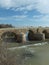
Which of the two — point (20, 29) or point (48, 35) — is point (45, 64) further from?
point (48, 35)

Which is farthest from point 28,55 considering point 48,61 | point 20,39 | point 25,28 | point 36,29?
point 36,29

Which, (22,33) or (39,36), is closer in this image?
(22,33)

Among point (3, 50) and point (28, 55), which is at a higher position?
point (3, 50)

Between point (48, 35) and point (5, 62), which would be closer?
point (5, 62)

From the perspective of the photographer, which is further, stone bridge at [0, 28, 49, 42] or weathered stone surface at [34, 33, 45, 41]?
weathered stone surface at [34, 33, 45, 41]

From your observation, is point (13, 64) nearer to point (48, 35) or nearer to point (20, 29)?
point (20, 29)

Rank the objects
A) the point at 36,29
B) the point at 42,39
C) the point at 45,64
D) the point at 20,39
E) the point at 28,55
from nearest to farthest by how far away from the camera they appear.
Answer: the point at 45,64 < the point at 28,55 < the point at 20,39 < the point at 42,39 < the point at 36,29

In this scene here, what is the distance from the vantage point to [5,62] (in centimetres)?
1678

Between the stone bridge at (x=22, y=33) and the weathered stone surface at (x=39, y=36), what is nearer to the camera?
the stone bridge at (x=22, y=33)

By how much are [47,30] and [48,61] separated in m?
38.3

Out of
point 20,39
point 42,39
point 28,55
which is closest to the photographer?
point 28,55

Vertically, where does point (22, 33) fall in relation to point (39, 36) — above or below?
above

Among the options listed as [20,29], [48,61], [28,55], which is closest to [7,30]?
[20,29]

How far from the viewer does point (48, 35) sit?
216ft
